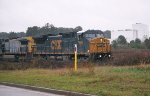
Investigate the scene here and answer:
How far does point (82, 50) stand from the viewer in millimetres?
41594

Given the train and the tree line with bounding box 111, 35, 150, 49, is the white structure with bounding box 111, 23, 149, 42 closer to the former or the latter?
the tree line with bounding box 111, 35, 150, 49

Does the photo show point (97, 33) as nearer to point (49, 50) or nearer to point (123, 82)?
point (49, 50)

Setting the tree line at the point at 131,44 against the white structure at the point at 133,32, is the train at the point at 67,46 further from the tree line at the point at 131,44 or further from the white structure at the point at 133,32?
the white structure at the point at 133,32

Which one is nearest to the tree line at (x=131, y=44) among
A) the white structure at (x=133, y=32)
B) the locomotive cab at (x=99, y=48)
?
the white structure at (x=133, y=32)

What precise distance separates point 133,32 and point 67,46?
166 ft

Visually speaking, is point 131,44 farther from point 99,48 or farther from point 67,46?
point 99,48

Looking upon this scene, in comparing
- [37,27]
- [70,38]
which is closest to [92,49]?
[70,38]

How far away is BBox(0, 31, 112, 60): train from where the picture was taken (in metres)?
41.5

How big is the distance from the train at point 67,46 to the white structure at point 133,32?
128 ft

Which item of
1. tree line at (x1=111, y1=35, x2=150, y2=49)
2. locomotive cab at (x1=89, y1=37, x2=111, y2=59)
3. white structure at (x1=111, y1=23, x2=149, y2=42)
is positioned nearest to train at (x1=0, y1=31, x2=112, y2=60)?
locomotive cab at (x1=89, y1=37, x2=111, y2=59)

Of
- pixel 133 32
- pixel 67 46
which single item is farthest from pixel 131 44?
pixel 67 46

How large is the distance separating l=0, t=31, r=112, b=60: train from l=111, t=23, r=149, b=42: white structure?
3893 cm

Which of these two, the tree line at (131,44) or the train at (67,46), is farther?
the tree line at (131,44)

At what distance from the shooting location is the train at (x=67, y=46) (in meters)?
41.5
